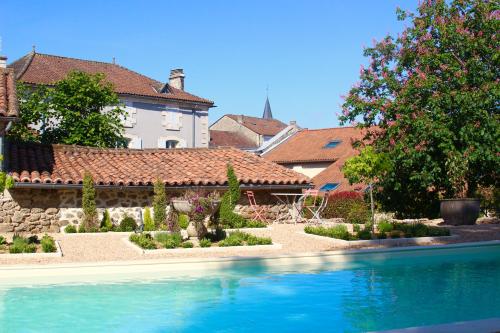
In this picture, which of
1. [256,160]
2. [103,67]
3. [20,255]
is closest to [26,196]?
[20,255]

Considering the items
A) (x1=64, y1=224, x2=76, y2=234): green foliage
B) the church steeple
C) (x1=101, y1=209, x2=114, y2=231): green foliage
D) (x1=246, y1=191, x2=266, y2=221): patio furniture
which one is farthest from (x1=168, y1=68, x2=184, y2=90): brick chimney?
the church steeple

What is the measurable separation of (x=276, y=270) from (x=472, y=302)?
13.6 ft

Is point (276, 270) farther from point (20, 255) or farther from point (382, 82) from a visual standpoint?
point (382, 82)

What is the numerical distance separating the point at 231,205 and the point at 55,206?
218 inches

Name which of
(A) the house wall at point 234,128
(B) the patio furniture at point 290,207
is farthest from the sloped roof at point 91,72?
(B) the patio furniture at point 290,207

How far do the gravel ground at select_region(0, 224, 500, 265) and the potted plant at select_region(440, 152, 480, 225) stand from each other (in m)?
0.44

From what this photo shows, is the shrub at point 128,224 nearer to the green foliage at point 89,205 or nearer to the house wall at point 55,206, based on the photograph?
the house wall at point 55,206

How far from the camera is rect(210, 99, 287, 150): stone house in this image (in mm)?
56031

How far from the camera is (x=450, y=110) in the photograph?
19.5 m

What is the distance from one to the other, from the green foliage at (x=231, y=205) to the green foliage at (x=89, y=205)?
3.91 meters

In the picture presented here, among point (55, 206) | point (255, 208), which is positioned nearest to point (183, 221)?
point (255, 208)

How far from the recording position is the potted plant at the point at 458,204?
720 inches

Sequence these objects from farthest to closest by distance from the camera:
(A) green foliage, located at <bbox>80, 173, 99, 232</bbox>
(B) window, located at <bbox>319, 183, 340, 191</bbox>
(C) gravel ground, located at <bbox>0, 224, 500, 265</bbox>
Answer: (B) window, located at <bbox>319, 183, 340, 191</bbox>, (A) green foliage, located at <bbox>80, 173, 99, 232</bbox>, (C) gravel ground, located at <bbox>0, 224, 500, 265</bbox>

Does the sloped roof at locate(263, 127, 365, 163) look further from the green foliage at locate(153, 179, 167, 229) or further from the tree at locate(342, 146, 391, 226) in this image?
the tree at locate(342, 146, 391, 226)
